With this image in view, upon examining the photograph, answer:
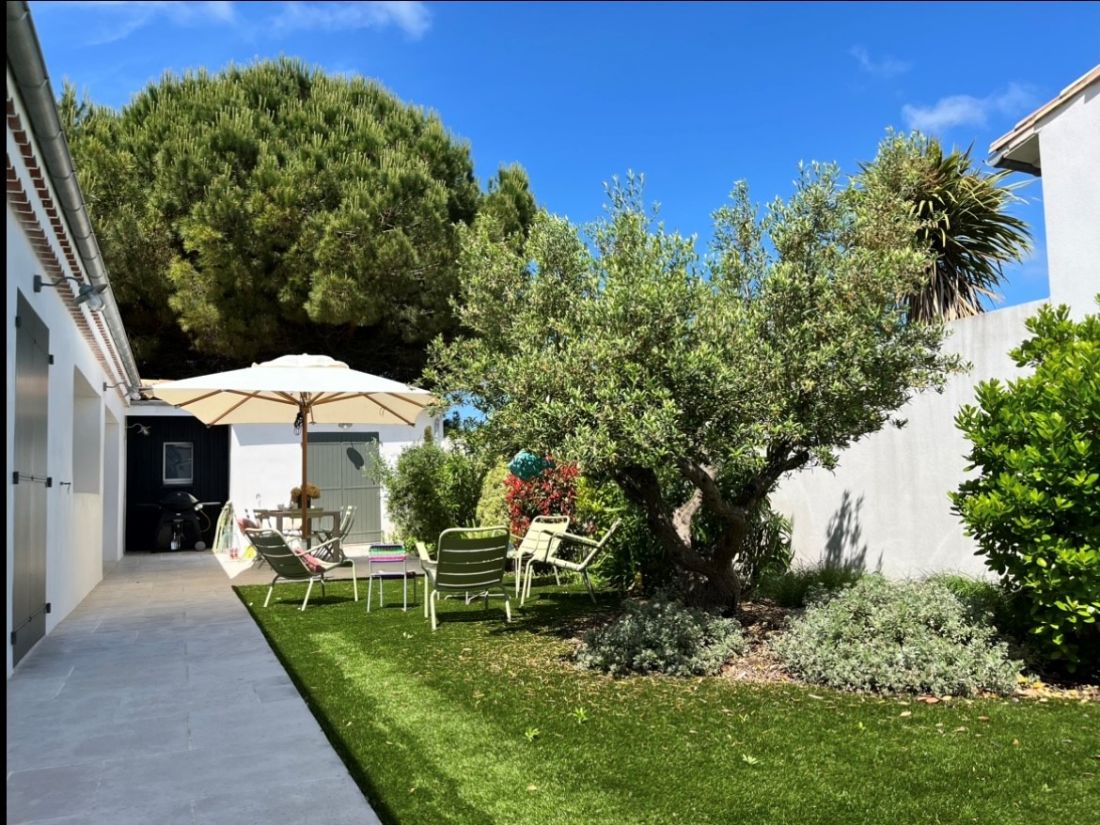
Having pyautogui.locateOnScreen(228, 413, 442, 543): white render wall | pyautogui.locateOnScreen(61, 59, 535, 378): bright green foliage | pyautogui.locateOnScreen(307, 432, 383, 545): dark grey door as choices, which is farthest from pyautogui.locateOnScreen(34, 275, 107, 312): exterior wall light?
pyautogui.locateOnScreen(61, 59, 535, 378): bright green foliage

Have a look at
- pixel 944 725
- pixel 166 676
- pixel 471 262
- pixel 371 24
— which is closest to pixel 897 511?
pixel 944 725

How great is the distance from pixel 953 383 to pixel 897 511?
1.34 metres

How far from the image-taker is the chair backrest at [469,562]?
7.16 meters

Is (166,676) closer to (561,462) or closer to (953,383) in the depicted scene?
(561,462)

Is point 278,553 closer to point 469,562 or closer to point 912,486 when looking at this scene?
point 469,562

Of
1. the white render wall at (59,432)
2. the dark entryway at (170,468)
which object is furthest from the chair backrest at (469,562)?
the dark entryway at (170,468)

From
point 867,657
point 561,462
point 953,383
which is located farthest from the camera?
point 953,383

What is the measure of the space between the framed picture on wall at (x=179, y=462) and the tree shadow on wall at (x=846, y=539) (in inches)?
507

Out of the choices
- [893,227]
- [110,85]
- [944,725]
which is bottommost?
[944,725]

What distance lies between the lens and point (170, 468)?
17.0m

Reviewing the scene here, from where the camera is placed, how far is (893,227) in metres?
5.80

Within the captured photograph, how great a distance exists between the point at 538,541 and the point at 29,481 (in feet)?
15.9

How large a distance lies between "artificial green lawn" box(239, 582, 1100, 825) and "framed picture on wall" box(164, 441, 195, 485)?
12.2 meters

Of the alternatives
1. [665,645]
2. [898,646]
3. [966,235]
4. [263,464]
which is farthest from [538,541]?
[263,464]
